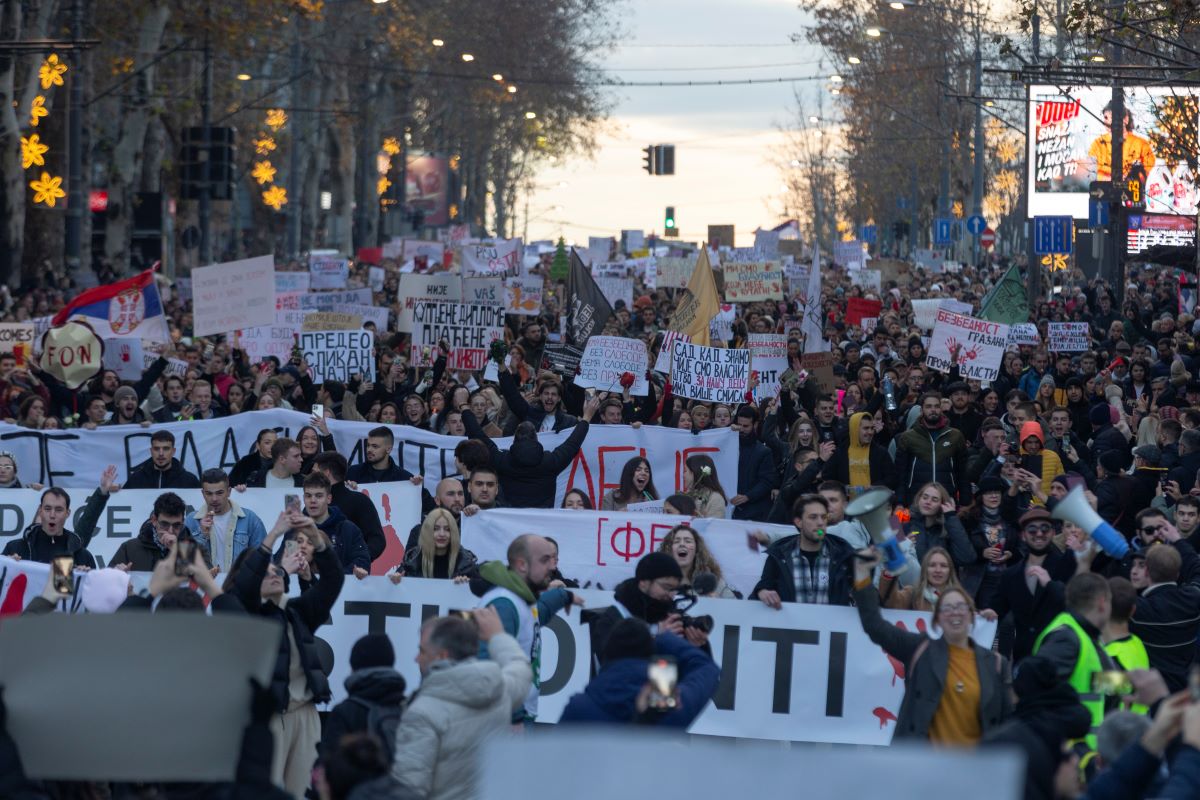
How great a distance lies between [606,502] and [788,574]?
338 centimetres

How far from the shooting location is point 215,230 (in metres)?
69.4

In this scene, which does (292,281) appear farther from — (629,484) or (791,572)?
(791,572)

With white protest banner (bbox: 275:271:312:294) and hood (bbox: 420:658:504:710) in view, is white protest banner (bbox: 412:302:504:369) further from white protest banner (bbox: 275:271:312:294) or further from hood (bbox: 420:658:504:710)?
hood (bbox: 420:658:504:710)

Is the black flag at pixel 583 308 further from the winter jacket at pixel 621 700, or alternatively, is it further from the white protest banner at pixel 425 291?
the winter jacket at pixel 621 700

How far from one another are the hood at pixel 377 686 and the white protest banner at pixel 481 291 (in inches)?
473

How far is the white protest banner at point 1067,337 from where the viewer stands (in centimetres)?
2017

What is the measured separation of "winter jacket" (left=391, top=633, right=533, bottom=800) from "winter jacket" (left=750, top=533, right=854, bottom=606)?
3266mm

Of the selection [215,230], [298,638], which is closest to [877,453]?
[298,638]

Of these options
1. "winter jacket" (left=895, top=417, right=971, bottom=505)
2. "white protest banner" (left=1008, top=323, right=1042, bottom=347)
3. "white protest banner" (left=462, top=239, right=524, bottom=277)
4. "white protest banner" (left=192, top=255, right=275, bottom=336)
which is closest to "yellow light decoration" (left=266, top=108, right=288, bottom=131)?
"white protest banner" (left=462, top=239, right=524, bottom=277)

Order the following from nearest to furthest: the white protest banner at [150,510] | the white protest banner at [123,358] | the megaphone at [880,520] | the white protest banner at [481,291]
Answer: the megaphone at [880,520]
the white protest banner at [150,510]
the white protest banner at [123,358]
the white protest banner at [481,291]

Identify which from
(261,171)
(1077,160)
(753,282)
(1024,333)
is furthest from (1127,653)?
(261,171)

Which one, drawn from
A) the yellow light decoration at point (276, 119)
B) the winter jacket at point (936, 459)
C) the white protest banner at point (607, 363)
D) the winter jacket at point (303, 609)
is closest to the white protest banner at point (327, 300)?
the white protest banner at point (607, 363)

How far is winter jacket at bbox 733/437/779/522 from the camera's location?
1293 centimetres

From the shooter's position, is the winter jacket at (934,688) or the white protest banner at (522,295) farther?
the white protest banner at (522,295)
